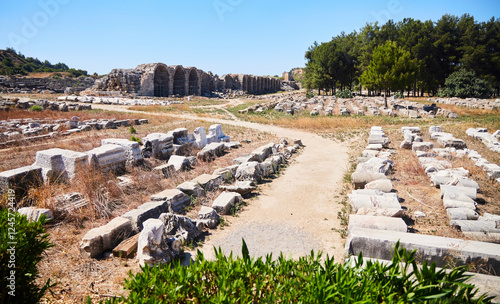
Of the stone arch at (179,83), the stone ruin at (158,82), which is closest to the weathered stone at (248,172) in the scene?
the stone ruin at (158,82)

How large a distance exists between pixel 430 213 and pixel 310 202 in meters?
2.53

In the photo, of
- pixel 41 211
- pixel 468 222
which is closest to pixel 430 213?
pixel 468 222

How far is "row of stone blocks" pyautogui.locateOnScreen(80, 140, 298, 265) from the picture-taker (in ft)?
13.3

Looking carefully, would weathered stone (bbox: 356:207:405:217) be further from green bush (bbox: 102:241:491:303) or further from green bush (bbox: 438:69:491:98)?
green bush (bbox: 438:69:491:98)

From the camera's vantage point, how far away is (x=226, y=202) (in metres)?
6.06

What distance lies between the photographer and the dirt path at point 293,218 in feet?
15.5

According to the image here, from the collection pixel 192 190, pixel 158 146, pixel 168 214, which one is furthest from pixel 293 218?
pixel 158 146

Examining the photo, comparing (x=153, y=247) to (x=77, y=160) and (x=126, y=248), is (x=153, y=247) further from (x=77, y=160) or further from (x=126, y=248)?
(x=77, y=160)

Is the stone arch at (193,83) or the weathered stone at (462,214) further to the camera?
the stone arch at (193,83)

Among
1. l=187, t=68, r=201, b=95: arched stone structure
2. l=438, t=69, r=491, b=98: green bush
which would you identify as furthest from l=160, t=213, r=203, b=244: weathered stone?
l=438, t=69, r=491, b=98: green bush

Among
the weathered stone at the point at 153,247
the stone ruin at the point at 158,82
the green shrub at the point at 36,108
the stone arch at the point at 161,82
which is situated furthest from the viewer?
the stone arch at the point at 161,82

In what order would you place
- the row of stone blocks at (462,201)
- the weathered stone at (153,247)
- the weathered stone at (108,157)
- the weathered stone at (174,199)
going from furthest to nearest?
1. the weathered stone at (108,157)
2. the weathered stone at (174,199)
3. the row of stone blocks at (462,201)
4. the weathered stone at (153,247)

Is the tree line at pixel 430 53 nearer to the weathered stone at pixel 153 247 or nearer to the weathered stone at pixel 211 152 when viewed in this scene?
the weathered stone at pixel 211 152

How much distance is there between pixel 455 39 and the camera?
44.7 meters
